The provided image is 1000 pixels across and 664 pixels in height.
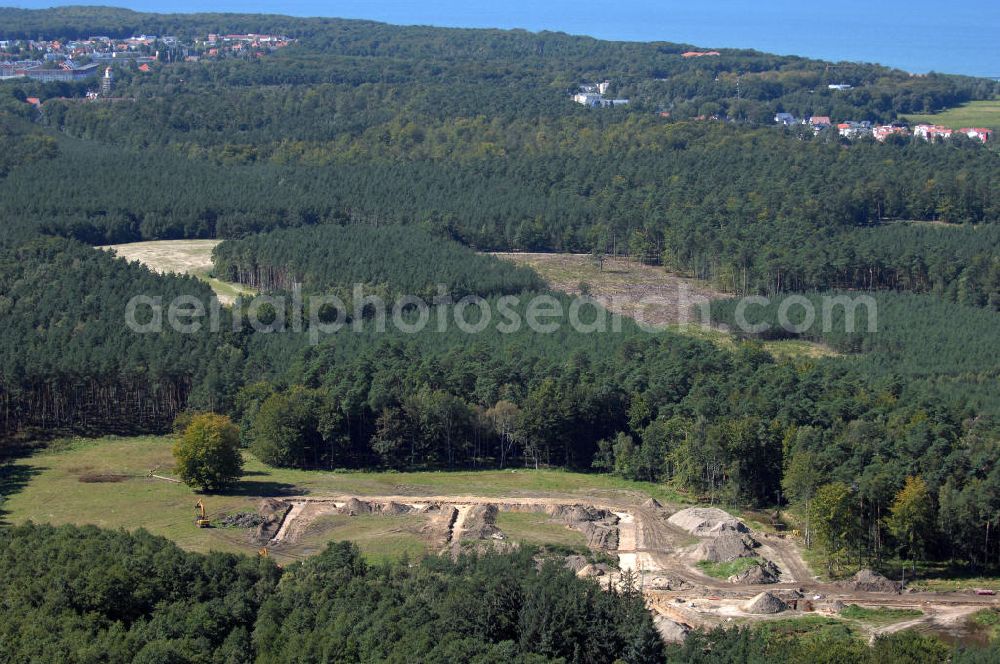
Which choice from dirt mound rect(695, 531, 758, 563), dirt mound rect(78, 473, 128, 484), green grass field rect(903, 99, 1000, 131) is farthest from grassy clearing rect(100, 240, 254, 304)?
green grass field rect(903, 99, 1000, 131)

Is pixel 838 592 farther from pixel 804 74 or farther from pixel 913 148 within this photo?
pixel 804 74

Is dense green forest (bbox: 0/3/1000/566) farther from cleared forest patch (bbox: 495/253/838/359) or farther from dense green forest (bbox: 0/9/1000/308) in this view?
cleared forest patch (bbox: 495/253/838/359)

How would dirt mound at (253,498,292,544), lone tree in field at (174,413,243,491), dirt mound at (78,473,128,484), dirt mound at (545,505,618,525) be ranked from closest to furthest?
1. dirt mound at (253,498,292,544)
2. dirt mound at (545,505,618,525)
3. lone tree in field at (174,413,243,491)
4. dirt mound at (78,473,128,484)

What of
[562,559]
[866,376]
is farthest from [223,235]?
[562,559]

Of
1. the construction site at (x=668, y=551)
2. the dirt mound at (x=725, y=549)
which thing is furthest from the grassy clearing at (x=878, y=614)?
the dirt mound at (x=725, y=549)

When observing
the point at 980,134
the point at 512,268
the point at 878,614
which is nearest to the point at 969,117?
the point at 980,134
